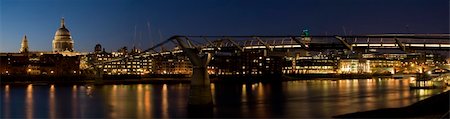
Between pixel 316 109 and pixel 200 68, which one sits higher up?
pixel 200 68

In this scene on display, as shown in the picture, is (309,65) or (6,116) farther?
(309,65)

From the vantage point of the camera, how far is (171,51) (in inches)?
2450

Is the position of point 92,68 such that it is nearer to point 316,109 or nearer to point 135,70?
point 135,70

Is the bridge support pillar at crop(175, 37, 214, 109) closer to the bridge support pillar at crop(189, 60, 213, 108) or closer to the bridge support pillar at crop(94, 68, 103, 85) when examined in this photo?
the bridge support pillar at crop(189, 60, 213, 108)

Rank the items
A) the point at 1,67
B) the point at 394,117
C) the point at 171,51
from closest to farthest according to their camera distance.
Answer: the point at 394,117 → the point at 171,51 → the point at 1,67

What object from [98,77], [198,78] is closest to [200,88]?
[198,78]

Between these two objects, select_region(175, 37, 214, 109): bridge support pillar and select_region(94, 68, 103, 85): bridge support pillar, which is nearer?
select_region(175, 37, 214, 109): bridge support pillar

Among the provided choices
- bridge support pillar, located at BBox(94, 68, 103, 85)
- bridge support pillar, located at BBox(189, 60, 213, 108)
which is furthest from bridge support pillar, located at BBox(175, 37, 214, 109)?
bridge support pillar, located at BBox(94, 68, 103, 85)

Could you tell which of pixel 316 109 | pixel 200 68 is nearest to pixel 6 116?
pixel 200 68

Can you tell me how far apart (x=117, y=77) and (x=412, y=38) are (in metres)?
97.2

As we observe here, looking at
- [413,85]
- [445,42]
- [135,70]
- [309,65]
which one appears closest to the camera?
[445,42]

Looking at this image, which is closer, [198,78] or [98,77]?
[198,78]

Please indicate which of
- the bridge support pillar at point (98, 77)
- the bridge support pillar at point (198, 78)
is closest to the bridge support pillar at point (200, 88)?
the bridge support pillar at point (198, 78)

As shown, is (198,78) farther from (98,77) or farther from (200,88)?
(98,77)
